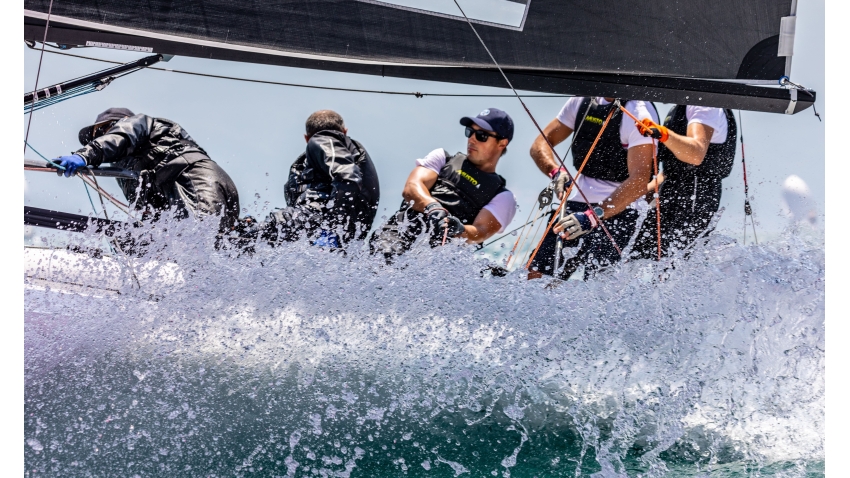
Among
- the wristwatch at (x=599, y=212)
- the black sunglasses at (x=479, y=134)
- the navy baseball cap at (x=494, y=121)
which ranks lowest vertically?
the wristwatch at (x=599, y=212)

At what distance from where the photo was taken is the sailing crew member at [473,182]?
8.53ft

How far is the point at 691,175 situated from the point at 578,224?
1.34 ft

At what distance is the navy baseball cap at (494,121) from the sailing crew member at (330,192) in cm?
39

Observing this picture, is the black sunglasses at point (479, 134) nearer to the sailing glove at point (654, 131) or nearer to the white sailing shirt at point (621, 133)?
the white sailing shirt at point (621, 133)

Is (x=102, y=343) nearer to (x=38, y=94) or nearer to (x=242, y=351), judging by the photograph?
(x=242, y=351)

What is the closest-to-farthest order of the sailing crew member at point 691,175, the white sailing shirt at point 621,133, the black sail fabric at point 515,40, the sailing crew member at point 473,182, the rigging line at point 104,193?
the black sail fabric at point 515,40 < the rigging line at point 104,193 < the sailing crew member at point 691,175 < the white sailing shirt at point 621,133 < the sailing crew member at point 473,182

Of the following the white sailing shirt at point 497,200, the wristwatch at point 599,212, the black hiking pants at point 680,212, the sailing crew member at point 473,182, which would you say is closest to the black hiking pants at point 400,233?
the sailing crew member at point 473,182

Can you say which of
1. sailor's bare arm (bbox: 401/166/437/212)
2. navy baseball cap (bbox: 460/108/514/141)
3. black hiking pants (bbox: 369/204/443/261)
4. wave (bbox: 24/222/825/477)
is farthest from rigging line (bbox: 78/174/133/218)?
navy baseball cap (bbox: 460/108/514/141)

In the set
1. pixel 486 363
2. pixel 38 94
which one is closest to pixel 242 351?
pixel 486 363

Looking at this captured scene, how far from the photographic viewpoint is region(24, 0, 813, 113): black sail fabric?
6.82 ft

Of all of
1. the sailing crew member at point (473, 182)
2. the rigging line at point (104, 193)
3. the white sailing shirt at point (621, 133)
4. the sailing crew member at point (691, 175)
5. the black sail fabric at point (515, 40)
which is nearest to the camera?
the black sail fabric at point (515, 40)

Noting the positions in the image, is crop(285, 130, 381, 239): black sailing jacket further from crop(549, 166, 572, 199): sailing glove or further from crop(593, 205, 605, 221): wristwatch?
crop(593, 205, 605, 221): wristwatch

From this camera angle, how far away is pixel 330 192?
2459mm

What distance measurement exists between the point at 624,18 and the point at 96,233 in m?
1.65
